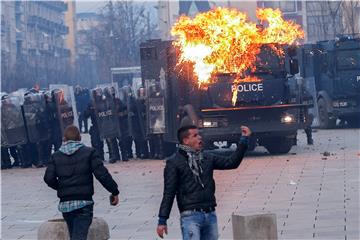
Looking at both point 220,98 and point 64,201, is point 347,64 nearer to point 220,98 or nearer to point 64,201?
point 220,98

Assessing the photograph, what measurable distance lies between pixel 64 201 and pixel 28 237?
402cm

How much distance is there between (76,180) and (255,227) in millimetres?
1925

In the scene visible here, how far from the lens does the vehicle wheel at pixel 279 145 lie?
91.8 feet

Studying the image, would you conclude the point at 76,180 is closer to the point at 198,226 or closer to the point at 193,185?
the point at 193,185

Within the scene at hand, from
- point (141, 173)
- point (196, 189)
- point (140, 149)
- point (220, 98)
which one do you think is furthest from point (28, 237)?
point (140, 149)

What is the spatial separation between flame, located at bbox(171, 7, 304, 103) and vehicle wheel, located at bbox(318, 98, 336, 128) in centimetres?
1112

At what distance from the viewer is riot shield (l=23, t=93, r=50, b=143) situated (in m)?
28.1

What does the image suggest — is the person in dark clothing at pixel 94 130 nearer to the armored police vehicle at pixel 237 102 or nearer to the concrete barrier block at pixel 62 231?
the armored police vehicle at pixel 237 102

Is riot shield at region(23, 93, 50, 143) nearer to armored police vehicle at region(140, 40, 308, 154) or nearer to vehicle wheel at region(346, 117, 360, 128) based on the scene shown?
armored police vehicle at region(140, 40, 308, 154)

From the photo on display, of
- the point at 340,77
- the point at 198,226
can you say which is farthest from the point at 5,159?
the point at 198,226

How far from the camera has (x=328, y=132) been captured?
A: 1468 inches

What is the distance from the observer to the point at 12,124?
28.2 meters

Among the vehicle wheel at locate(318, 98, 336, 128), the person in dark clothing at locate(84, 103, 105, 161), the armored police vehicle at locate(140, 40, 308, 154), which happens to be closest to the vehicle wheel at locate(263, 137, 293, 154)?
the armored police vehicle at locate(140, 40, 308, 154)

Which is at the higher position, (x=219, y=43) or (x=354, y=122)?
(x=219, y=43)
